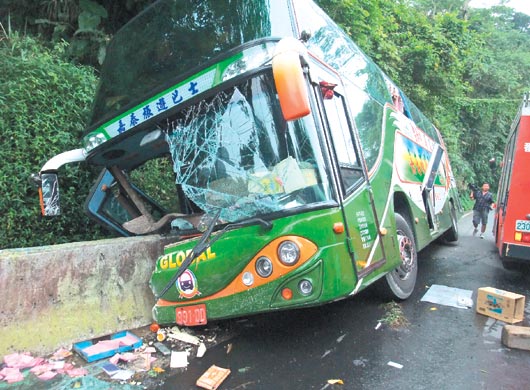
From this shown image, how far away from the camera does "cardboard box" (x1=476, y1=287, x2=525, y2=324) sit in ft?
14.6

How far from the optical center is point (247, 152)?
3.60 meters

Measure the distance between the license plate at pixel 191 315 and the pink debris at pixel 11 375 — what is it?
4.36 feet

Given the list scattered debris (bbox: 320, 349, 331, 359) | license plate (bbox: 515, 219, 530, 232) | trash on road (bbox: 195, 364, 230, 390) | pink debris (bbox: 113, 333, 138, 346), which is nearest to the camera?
trash on road (bbox: 195, 364, 230, 390)

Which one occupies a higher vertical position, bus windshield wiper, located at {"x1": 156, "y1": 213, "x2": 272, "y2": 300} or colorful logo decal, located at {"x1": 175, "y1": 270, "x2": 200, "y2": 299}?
bus windshield wiper, located at {"x1": 156, "y1": 213, "x2": 272, "y2": 300}

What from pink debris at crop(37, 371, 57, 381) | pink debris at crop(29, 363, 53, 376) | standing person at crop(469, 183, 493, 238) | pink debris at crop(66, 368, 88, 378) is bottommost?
standing person at crop(469, 183, 493, 238)

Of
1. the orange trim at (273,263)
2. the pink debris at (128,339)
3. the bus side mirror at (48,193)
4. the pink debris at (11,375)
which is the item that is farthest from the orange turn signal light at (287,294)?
the bus side mirror at (48,193)

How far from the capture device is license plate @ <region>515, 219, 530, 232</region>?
554 cm

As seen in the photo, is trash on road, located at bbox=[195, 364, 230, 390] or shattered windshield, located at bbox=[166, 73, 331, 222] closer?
trash on road, located at bbox=[195, 364, 230, 390]

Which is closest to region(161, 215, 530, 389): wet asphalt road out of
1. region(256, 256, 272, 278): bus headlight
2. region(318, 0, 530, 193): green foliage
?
region(256, 256, 272, 278): bus headlight

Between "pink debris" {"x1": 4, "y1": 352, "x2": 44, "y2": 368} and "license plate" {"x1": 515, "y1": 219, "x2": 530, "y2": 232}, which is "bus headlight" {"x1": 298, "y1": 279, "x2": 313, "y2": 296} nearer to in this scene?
"pink debris" {"x1": 4, "y1": 352, "x2": 44, "y2": 368}

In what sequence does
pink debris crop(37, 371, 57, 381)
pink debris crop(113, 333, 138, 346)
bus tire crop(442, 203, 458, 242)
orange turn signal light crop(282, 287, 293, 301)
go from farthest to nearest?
bus tire crop(442, 203, 458, 242)
pink debris crop(113, 333, 138, 346)
pink debris crop(37, 371, 57, 381)
orange turn signal light crop(282, 287, 293, 301)

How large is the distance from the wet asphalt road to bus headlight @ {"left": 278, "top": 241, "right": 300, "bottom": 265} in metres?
0.93

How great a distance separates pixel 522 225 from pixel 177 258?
446 cm

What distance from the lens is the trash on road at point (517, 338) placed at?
3.77 m
